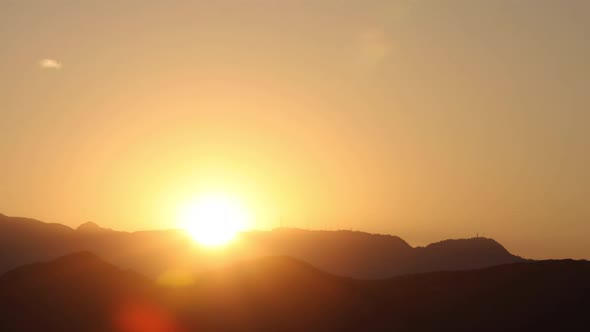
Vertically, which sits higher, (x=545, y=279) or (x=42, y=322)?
(x=545, y=279)

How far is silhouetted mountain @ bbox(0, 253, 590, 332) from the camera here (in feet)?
219

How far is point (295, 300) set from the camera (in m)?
77.5

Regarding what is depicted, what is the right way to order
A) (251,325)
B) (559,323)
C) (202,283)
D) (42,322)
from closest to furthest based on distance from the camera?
(559,323) < (42,322) < (251,325) < (202,283)

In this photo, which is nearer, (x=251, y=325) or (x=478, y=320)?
(x=478, y=320)

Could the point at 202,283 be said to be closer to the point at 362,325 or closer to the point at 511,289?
the point at 362,325

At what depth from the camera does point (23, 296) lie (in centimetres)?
7150

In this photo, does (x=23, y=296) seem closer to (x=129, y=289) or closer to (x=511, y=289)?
(x=129, y=289)

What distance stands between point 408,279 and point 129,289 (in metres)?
29.9

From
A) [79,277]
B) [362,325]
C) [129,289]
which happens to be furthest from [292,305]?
[79,277]

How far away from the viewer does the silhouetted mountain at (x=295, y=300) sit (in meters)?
66.6

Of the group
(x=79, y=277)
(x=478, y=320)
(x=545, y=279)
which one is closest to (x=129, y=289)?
(x=79, y=277)

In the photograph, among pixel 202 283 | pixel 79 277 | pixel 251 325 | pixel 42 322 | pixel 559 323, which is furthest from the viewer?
pixel 202 283

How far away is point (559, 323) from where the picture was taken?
62875 mm

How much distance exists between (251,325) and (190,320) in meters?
6.28
